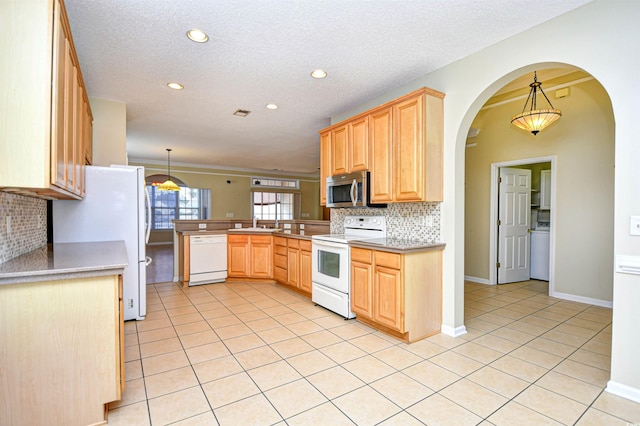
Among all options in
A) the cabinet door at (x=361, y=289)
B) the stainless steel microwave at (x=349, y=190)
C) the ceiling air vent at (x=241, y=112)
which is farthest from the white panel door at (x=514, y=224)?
the ceiling air vent at (x=241, y=112)

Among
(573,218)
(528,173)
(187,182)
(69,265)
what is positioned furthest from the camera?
(187,182)

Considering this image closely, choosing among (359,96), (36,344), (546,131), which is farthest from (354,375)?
(546,131)

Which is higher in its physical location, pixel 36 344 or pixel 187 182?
pixel 187 182

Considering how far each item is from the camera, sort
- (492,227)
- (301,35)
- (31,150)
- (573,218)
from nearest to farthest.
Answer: (31,150), (301,35), (573,218), (492,227)

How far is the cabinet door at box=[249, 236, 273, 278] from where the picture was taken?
505 centimetres

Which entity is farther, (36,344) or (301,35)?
(301,35)

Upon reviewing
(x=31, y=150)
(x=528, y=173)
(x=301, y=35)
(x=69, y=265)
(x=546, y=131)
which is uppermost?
(x=301, y=35)

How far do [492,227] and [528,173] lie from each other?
1280 millimetres

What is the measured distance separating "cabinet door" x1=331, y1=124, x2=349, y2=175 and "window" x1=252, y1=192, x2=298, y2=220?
22.5 feet

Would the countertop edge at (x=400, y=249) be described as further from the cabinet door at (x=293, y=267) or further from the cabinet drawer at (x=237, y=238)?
the cabinet drawer at (x=237, y=238)

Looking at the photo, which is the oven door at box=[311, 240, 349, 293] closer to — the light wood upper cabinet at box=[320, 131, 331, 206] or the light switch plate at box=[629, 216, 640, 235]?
the light wood upper cabinet at box=[320, 131, 331, 206]

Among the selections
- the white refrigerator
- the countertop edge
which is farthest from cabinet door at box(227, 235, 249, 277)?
the countertop edge

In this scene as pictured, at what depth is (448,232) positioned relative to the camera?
9.72 ft

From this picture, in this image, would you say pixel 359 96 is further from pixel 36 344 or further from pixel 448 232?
pixel 36 344
